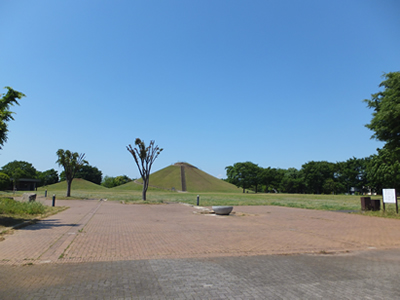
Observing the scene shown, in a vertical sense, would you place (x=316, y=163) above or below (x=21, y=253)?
above

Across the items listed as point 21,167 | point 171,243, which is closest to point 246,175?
point 21,167

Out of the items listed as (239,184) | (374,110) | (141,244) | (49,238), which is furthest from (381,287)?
(239,184)

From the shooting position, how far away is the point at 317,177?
89.4m

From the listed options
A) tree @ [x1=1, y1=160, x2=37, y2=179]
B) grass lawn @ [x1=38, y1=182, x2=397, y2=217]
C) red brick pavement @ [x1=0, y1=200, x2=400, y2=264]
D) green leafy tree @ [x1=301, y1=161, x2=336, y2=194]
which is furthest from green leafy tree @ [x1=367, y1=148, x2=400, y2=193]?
tree @ [x1=1, y1=160, x2=37, y2=179]

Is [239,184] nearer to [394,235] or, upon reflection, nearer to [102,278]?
[394,235]

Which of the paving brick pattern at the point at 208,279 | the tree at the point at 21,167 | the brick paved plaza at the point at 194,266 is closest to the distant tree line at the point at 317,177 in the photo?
the tree at the point at 21,167

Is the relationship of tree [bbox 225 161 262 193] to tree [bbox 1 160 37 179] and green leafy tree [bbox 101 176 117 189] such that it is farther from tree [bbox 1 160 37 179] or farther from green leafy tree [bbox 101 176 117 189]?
green leafy tree [bbox 101 176 117 189]

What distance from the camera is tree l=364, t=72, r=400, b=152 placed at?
56.6 feet

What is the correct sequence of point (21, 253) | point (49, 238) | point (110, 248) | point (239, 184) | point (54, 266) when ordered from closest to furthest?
point (54, 266)
point (21, 253)
point (110, 248)
point (49, 238)
point (239, 184)

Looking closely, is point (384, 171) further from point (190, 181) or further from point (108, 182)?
point (108, 182)

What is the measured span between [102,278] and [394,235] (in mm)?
10791

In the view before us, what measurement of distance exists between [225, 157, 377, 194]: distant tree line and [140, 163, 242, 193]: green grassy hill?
7017mm

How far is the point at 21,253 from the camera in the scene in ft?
23.1

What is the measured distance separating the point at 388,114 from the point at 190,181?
9340cm
